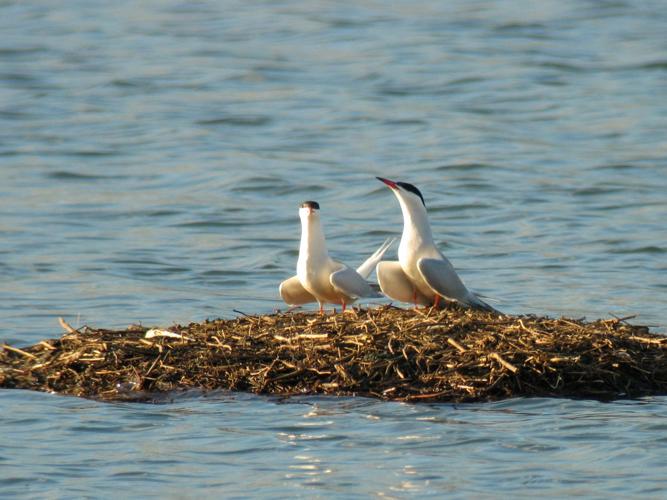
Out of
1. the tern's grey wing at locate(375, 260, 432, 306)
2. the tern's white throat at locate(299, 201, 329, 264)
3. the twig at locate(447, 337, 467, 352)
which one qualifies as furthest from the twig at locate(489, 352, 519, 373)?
the tern's white throat at locate(299, 201, 329, 264)

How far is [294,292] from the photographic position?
10820 millimetres

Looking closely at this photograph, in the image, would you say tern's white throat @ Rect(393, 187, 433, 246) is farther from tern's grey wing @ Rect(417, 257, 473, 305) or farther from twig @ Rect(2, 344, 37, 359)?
twig @ Rect(2, 344, 37, 359)

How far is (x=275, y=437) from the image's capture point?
29.3ft

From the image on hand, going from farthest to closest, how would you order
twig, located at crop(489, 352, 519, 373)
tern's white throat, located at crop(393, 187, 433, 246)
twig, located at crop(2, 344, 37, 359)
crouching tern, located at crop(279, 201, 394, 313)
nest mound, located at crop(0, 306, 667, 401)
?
tern's white throat, located at crop(393, 187, 433, 246) → crouching tern, located at crop(279, 201, 394, 313) → twig, located at crop(2, 344, 37, 359) → nest mound, located at crop(0, 306, 667, 401) → twig, located at crop(489, 352, 519, 373)

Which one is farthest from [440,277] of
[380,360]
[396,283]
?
[380,360]

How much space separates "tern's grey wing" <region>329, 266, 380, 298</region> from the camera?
10.4 meters

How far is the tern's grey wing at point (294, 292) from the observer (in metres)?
10.8

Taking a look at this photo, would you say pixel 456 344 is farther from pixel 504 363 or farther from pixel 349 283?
pixel 349 283

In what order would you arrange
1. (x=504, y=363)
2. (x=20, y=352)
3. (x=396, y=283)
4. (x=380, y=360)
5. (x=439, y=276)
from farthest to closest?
1. (x=396, y=283)
2. (x=20, y=352)
3. (x=439, y=276)
4. (x=380, y=360)
5. (x=504, y=363)

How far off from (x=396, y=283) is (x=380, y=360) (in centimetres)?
137

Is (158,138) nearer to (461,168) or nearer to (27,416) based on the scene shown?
(461,168)

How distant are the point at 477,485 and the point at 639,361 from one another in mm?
1737

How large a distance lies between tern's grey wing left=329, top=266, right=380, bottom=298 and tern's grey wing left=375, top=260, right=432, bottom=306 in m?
0.15

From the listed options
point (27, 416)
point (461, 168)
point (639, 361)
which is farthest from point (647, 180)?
point (27, 416)
